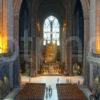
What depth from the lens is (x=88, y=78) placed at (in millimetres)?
39000

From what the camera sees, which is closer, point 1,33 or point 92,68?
point 1,33

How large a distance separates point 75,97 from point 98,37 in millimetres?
7329

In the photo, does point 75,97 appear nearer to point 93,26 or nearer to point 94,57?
point 94,57

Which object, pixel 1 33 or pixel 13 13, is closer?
pixel 1 33

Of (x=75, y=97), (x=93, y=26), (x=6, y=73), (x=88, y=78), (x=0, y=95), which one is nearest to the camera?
(x=0, y=95)

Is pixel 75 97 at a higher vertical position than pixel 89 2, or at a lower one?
lower

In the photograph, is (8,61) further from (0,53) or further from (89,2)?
(89,2)

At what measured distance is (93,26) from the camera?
118 ft

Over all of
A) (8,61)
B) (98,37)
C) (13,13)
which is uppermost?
(13,13)

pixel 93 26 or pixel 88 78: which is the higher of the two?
pixel 93 26

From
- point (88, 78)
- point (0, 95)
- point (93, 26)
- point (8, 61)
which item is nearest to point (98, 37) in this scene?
point (93, 26)

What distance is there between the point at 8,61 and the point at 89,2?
1188 centimetres

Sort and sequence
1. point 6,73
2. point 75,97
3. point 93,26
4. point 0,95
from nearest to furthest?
point 0,95 → point 75,97 → point 6,73 → point 93,26

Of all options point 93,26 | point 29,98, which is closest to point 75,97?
point 29,98
